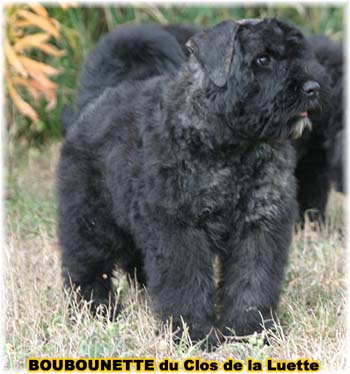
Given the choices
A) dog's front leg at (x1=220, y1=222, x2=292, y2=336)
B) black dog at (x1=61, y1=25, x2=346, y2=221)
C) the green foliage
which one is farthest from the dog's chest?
the green foliage

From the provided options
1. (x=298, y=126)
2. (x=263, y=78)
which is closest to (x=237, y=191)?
(x=298, y=126)

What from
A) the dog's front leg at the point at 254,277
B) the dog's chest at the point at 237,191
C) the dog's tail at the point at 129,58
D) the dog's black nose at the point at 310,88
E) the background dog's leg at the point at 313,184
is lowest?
the background dog's leg at the point at 313,184

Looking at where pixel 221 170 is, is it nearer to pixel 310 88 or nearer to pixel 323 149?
pixel 310 88

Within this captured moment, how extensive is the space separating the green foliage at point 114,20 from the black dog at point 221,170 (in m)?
3.96

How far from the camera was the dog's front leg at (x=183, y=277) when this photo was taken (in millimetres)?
4598

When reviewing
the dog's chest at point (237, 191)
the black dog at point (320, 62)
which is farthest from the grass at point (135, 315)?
the dog's chest at point (237, 191)

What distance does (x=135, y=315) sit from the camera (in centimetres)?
520

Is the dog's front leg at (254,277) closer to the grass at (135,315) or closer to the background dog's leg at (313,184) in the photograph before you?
the grass at (135,315)

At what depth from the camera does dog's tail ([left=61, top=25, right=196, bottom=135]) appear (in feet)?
18.3

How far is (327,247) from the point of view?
6254mm

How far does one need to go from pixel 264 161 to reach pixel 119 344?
1.28 m

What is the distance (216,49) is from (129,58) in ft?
3.93

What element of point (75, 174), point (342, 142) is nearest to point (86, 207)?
point (75, 174)

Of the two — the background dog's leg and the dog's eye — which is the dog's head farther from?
the background dog's leg
